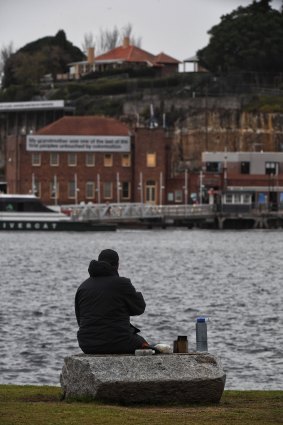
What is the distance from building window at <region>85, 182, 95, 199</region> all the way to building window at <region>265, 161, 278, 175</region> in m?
18.4

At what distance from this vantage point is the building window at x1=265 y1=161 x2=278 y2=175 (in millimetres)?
159875

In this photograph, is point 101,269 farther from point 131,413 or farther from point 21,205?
point 21,205

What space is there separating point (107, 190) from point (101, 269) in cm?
13799

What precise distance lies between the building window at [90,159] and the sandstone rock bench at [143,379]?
139 meters

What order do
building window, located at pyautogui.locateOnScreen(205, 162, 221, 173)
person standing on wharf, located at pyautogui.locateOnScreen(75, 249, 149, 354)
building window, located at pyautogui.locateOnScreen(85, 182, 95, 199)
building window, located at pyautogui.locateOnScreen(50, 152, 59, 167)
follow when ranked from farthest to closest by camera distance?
building window, located at pyautogui.locateOnScreen(205, 162, 221, 173), building window, located at pyautogui.locateOnScreen(50, 152, 59, 167), building window, located at pyautogui.locateOnScreen(85, 182, 95, 199), person standing on wharf, located at pyautogui.locateOnScreen(75, 249, 149, 354)

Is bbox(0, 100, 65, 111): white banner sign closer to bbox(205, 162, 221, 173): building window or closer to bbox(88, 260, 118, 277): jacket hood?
bbox(205, 162, 221, 173): building window

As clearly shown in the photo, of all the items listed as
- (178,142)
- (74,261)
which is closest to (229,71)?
(178,142)

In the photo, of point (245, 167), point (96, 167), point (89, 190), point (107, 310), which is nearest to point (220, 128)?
point (245, 167)

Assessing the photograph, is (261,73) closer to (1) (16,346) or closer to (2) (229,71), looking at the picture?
(2) (229,71)

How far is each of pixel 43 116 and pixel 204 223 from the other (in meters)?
49.2

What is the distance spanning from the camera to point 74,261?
276 ft

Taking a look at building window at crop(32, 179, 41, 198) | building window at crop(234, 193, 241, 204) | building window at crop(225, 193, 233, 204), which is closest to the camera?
building window at crop(225, 193, 233, 204)

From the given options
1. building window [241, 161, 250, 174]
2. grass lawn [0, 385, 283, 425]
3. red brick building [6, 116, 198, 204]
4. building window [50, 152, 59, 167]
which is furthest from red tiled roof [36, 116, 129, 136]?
grass lawn [0, 385, 283, 425]

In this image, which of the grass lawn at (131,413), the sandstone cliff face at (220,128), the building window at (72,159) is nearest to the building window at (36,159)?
the building window at (72,159)
